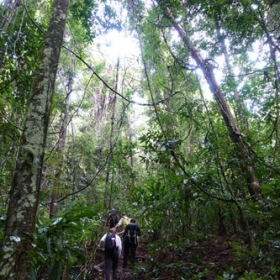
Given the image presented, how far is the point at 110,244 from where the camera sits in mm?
5055

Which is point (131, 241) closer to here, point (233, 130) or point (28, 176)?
point (233, 130)

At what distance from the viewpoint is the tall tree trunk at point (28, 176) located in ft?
5.67

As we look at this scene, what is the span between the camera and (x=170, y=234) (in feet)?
19.7

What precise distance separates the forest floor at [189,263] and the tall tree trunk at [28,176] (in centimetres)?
310

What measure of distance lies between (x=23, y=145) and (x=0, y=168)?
192 cm

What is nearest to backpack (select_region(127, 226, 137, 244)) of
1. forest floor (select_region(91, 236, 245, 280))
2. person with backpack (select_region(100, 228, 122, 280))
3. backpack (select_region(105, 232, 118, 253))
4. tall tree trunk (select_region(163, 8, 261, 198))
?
forest floor (select_region(91, 236, 245, 280))

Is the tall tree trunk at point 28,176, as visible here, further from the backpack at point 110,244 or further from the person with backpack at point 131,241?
the person with backpack at point 131,241

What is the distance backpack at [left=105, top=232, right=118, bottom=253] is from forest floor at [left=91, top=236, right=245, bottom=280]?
0.83 meters

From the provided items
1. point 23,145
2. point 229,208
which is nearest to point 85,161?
point 229,208

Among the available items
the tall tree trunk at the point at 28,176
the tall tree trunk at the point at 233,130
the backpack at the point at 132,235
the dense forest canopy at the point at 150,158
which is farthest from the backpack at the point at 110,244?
the tall tree trunk at the point at 28,176

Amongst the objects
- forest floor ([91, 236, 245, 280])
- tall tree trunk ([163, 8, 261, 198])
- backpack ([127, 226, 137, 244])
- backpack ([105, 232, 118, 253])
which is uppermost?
tall tree trunk ([163, 8, 261, 198])

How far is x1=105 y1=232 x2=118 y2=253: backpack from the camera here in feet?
16.5

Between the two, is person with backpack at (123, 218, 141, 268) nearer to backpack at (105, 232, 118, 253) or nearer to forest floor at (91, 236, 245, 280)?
forest floor at (91, 236, 245, 280)

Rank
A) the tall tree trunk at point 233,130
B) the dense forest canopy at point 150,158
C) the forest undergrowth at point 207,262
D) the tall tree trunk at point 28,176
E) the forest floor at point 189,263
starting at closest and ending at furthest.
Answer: the tall tree trunk at point 28,176, the dense forest canopy at point 150,158, the forest undergrowth at point 207,262, the tall tree trunk at point 233,130, the forest floor at point 189,263
